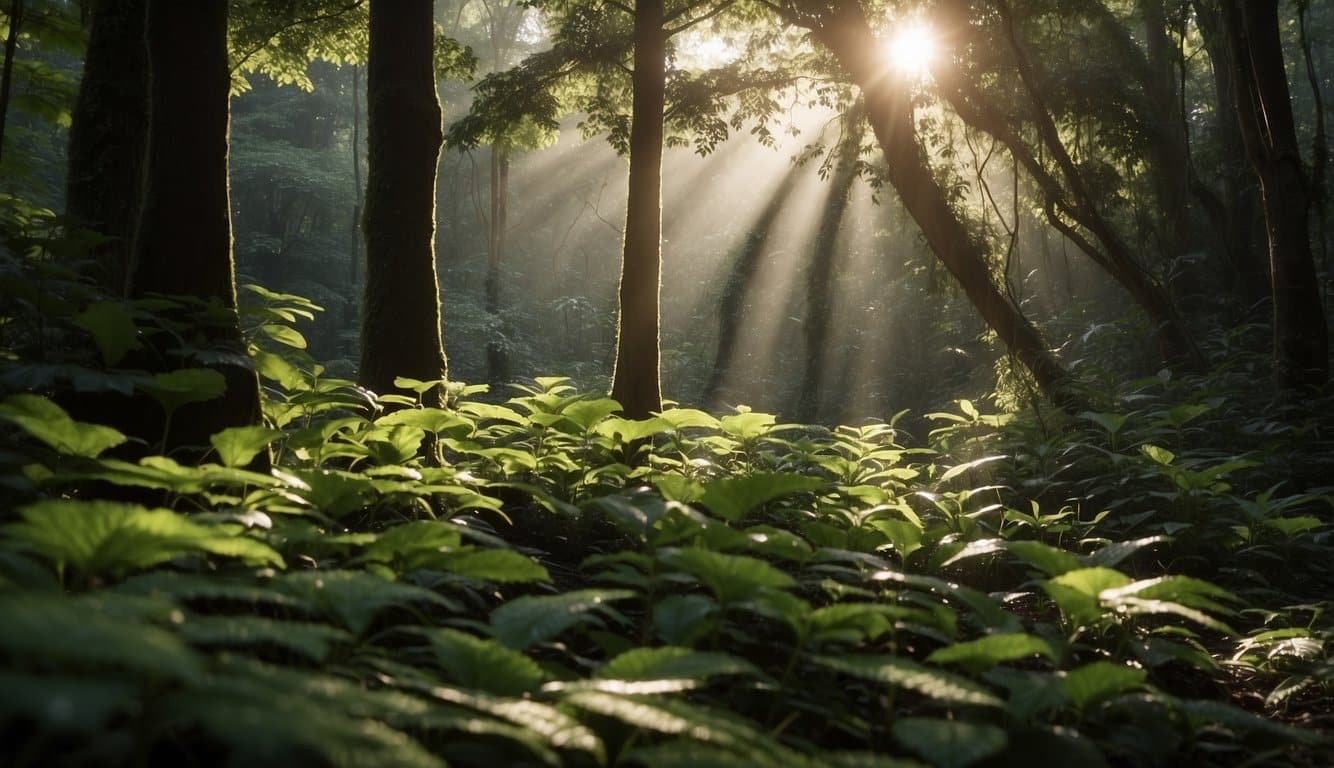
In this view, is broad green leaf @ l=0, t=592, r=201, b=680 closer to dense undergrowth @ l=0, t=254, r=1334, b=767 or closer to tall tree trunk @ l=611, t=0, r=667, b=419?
dense undergrowth @ l=0, t=254, r=1334, b=767

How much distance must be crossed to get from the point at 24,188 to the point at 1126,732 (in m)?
11.6

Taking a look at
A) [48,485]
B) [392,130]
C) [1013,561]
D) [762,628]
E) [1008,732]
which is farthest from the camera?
[392,130]

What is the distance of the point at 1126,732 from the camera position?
1929mm

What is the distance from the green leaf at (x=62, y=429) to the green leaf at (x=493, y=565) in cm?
86

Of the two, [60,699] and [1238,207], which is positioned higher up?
[1238,207]

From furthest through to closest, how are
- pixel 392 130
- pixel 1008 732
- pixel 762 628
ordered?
pixel 392 130 → pixel 762 628 → pixel 1008 732

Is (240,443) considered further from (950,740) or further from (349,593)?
(950,740)

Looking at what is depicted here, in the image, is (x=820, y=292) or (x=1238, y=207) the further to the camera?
(x=820, y=292)

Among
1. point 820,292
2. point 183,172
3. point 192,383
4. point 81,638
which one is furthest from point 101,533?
point 820,292

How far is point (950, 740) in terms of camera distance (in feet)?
4.47

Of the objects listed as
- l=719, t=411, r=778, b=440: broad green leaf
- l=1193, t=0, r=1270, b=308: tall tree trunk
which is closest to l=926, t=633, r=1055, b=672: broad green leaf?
l=719, t=411, r=778, b=440: broad green leaf

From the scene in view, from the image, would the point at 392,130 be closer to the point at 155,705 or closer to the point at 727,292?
the point at 155,705

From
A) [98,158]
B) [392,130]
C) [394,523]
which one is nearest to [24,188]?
[98,158]

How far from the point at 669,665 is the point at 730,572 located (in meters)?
0.33
